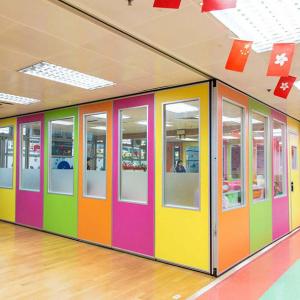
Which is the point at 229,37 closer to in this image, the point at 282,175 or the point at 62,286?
the point at 62,286

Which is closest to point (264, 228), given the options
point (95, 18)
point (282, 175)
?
point (282, 175)

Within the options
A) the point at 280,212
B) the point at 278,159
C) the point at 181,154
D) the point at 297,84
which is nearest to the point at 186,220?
the point at 181,154

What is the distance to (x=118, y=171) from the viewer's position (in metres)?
5.74

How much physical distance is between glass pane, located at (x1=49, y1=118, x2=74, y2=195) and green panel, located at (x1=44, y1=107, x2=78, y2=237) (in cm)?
12

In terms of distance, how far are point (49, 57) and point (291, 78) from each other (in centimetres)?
284

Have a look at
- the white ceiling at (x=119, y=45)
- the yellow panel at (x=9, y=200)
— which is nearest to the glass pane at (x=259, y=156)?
the white ceiling at (x=119, y=45)

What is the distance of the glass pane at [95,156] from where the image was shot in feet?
19.9

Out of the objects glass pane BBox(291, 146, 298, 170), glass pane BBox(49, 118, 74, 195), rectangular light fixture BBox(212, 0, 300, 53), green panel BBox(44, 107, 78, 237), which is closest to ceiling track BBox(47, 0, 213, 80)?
rectangular light fixture BBox(212, 0, 300, 53)

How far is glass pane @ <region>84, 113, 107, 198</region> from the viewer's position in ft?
19.9

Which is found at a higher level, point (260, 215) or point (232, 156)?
point (232, 156)

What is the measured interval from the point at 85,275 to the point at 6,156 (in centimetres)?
539

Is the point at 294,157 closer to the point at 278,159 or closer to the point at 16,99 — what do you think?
the point at 278,159

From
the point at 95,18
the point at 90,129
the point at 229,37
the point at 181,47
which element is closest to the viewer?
the point at 95,18

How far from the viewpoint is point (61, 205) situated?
6.71 metres
